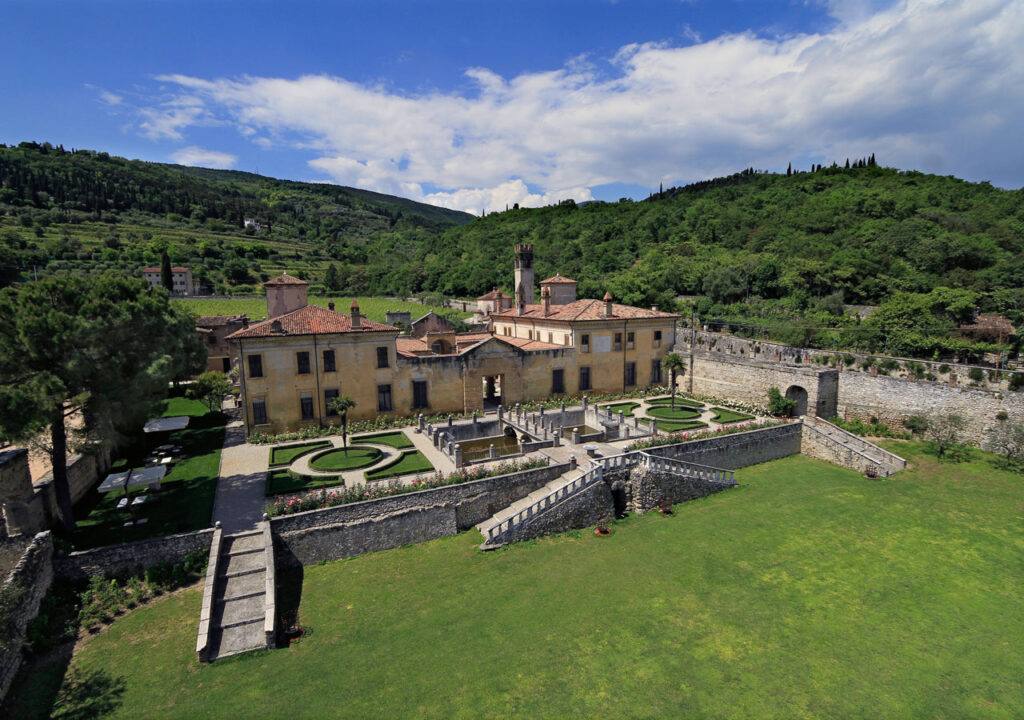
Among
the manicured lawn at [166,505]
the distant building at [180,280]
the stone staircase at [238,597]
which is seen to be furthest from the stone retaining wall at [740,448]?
the distant building at [180,280]

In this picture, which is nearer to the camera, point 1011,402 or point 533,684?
point 533,684

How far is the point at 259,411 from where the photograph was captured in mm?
29016

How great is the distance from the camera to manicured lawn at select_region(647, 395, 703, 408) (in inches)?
1427

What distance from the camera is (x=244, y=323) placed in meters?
46.4

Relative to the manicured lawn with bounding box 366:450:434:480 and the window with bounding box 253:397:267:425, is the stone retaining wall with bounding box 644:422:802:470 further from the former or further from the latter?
the window with bounding box 253:397:267:425

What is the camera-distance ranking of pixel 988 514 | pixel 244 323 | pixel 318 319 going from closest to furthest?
pixel 988 514 < pixel 318 319 < pixel 244 323

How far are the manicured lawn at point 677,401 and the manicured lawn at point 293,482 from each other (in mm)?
23399

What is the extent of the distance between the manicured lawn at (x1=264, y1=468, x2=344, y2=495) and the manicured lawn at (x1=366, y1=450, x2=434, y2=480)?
1.65 metres

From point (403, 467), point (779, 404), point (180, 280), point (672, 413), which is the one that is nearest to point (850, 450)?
point (779, 404)

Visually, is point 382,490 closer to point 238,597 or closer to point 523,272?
point 238,597

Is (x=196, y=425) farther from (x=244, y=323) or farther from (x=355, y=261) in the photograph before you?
(x=355, y=261)

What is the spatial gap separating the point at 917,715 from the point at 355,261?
129494mm

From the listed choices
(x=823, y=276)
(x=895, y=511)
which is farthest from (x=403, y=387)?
(x=823, y=276)

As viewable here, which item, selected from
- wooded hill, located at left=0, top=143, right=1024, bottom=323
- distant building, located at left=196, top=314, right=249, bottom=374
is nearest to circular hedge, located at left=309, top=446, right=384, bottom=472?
distant building, located at left=196, top=314, right=249, bottom=374
